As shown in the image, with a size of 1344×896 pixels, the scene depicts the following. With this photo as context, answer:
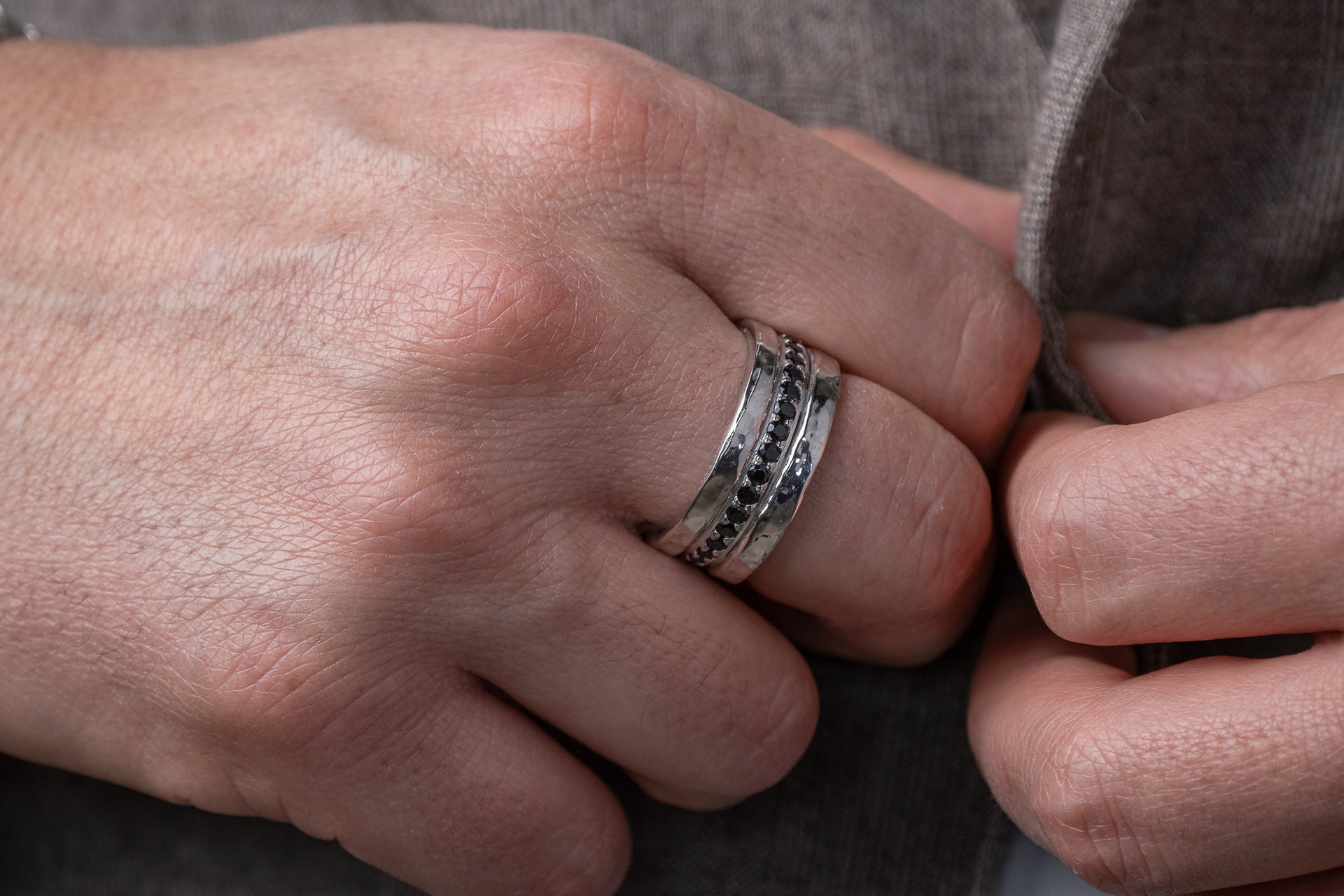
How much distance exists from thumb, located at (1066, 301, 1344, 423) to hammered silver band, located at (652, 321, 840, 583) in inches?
10.0

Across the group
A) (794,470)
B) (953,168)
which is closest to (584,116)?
(794,470)

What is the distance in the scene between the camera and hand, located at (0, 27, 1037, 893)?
0.62 meters

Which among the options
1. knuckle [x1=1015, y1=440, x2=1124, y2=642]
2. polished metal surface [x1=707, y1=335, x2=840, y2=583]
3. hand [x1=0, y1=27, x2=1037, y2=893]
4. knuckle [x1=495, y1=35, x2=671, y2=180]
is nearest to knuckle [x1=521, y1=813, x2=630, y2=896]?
hand [x1=0, y1=27, x2=1037, y2=893]

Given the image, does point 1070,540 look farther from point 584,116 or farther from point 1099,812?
point 584,116

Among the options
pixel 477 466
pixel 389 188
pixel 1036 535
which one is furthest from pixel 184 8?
pixel 1036 535

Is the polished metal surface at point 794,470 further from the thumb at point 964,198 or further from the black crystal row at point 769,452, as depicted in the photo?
the thumb at point 964,198

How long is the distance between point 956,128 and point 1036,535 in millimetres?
439

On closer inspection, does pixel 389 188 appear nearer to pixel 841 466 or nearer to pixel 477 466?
pixel 477 466

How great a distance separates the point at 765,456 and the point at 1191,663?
0.92ft

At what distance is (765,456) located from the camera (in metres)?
0.63

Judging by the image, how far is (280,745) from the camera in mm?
630

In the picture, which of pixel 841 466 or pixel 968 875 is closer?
pixel 841 466

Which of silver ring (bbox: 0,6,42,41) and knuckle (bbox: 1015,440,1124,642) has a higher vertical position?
silver ring (bbox: 0,6,42,41)

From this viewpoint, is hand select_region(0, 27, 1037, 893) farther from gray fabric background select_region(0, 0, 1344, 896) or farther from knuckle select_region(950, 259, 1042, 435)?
gray fabric background select_region(0, 0, 1344, 896)
